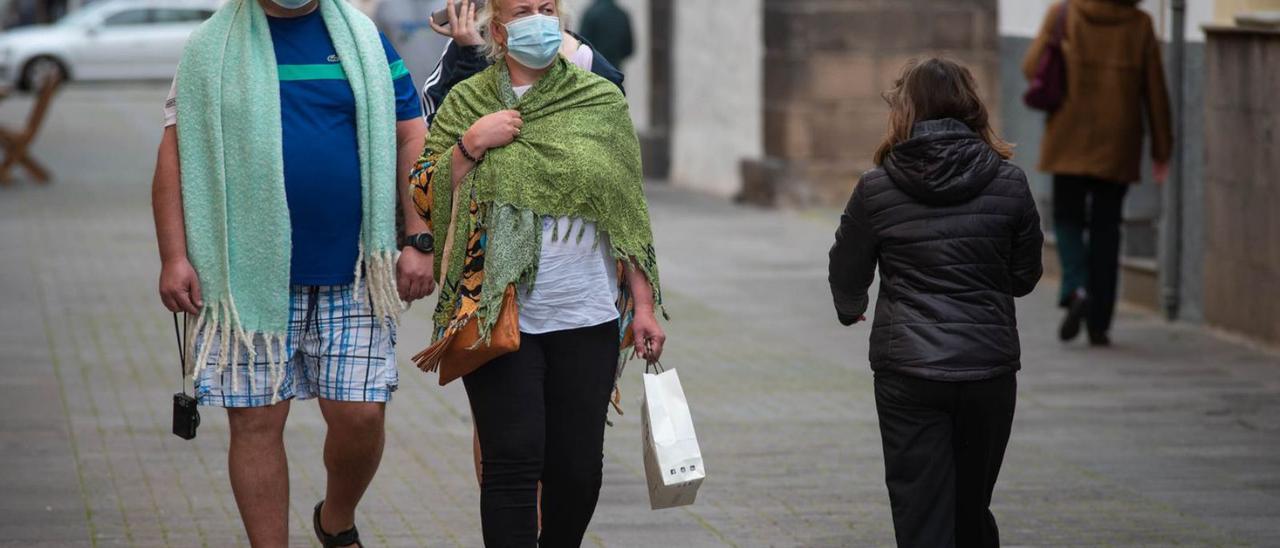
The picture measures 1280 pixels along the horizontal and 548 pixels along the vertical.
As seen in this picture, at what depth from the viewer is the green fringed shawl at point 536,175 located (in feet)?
15.0

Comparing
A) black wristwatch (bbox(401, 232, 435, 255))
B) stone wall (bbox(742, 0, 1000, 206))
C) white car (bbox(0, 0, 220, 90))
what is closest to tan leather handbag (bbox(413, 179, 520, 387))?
black wristwatch (bbox(401, 232, 435, 255))

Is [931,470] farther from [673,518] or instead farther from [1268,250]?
[1268,250]

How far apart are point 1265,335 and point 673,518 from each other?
14.3 feet

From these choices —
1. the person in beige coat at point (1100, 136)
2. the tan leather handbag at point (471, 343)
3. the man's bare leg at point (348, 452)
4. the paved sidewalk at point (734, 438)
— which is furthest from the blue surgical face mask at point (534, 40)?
the person in beige coat at point (1100, 136)

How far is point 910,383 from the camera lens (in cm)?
477

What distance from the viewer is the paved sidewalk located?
6.21 meters

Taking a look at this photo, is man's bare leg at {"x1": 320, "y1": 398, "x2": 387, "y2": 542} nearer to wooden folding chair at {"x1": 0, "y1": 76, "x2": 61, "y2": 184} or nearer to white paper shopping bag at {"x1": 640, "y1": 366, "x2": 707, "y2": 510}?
white paper shopping bag at {"x1": 640, "y1": 366, "x2": 707, "y2": 510}

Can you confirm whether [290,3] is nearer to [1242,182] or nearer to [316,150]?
[316,150]

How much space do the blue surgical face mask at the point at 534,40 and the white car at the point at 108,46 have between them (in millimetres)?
29728

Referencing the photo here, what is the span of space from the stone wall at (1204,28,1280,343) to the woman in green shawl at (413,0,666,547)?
557cm

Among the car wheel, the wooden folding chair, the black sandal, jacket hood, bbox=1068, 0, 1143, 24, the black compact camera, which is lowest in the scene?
the car wheel

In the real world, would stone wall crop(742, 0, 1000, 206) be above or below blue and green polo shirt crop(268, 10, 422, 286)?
below

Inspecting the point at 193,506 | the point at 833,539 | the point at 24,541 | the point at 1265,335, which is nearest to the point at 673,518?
the point at 833,539

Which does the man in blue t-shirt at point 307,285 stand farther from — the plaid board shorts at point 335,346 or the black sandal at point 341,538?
the black sandal at point 341,538
